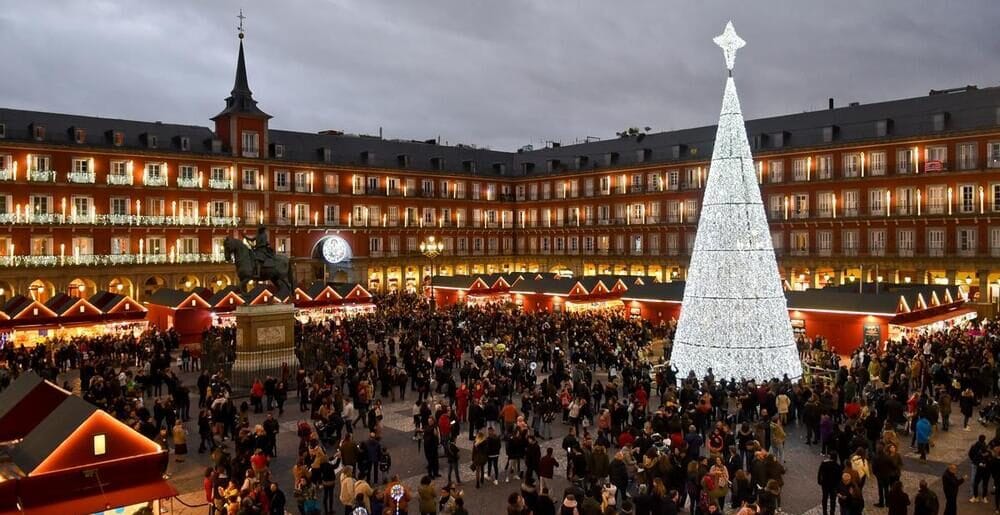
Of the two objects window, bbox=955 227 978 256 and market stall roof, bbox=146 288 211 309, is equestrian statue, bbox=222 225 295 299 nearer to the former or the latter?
market stall roof, bbox=146 288 211 309

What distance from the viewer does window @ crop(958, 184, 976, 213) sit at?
46.5m

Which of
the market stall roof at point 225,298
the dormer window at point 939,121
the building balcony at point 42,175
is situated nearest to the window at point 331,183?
the building balcony at point 42,175

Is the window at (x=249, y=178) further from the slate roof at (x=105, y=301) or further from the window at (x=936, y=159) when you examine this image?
the window at (x=936, y=159)

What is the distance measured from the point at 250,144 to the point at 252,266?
111 ft

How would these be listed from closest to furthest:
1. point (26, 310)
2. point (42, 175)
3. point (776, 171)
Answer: point (26, 310)
point (42, 175)
point (776, 171)

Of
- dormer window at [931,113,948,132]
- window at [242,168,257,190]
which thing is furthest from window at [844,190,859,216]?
window at [242,168,257,190]

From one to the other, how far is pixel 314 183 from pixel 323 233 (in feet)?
14.0

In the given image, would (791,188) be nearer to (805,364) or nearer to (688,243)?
(688,243)

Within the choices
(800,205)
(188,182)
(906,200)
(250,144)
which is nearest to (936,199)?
(906,200)

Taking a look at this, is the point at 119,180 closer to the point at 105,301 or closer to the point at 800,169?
the point at 105,301

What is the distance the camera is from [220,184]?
55438 millimetres

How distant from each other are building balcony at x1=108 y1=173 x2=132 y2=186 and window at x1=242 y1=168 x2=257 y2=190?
8.28m

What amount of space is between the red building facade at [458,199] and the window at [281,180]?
168 mm

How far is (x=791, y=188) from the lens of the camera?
55.8 metres
